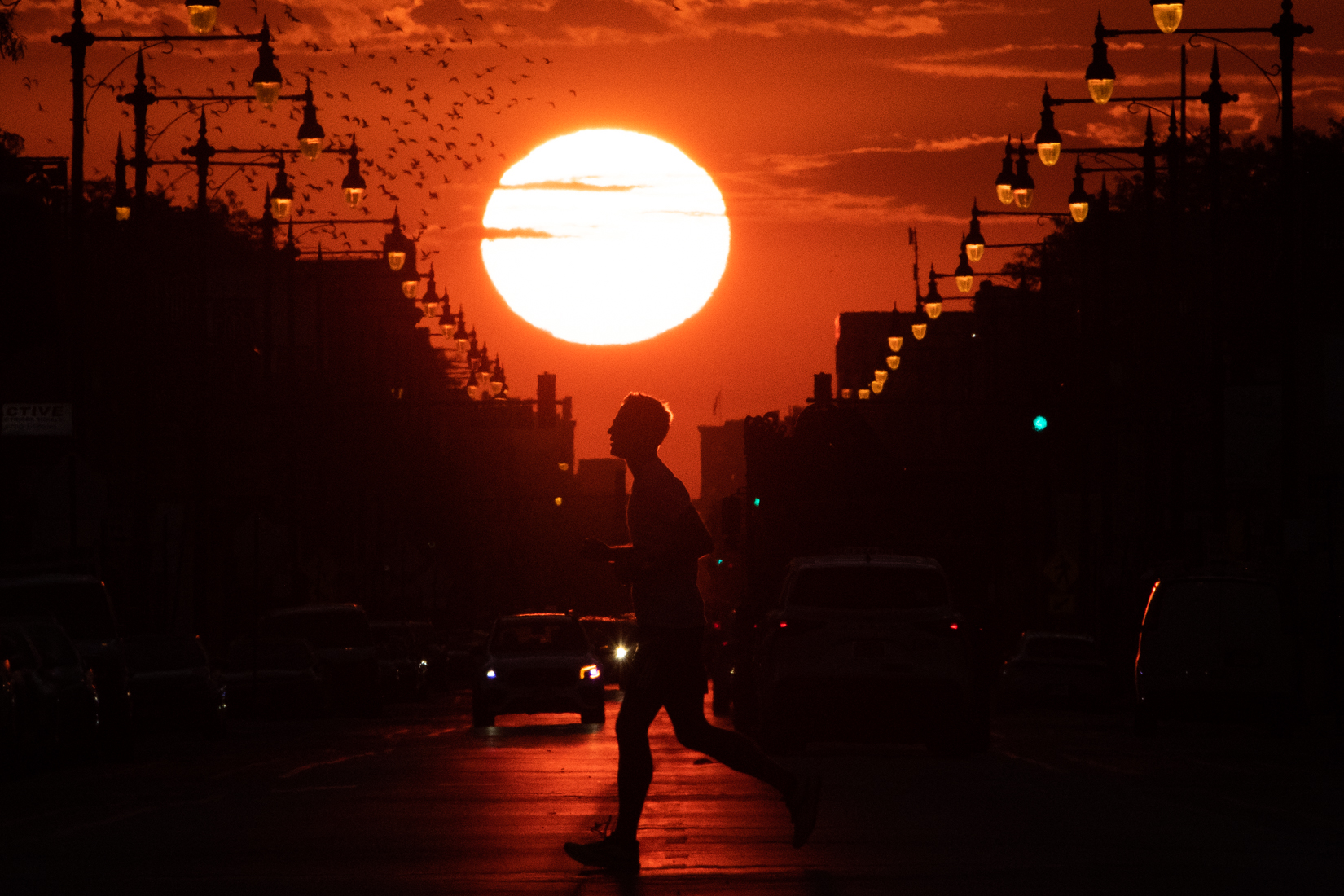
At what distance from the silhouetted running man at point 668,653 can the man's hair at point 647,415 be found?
33cm

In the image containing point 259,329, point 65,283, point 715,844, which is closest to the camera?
point 715,844

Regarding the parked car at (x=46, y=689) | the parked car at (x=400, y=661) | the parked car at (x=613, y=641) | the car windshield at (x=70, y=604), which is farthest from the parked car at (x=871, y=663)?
the parked car at (x=613, y=641)

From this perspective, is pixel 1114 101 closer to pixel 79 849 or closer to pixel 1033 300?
pixel 79 849

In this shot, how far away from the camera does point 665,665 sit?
11.9 meters

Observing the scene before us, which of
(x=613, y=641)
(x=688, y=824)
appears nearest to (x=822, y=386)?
(x=613, y=641)

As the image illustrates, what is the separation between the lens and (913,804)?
15719 mm

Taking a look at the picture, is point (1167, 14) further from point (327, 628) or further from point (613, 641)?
point (613, 641)

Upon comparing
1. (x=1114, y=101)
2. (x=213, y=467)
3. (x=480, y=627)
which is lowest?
(x=480, y=627)

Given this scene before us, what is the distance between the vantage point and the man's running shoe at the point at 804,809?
11.9m

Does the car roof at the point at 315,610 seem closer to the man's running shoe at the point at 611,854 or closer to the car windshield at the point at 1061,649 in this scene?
the car windshield at the point at 1061,649

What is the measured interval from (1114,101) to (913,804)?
25006 millimetres

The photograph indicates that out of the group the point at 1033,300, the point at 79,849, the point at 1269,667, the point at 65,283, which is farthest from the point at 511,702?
the point at 1033,300

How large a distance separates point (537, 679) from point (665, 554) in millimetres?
25265

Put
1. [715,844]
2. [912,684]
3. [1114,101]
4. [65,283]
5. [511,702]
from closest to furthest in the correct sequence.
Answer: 1. [715,844]
2. [912,684]
3. [511,702]
4. [1114,101]
5. [65,283]
